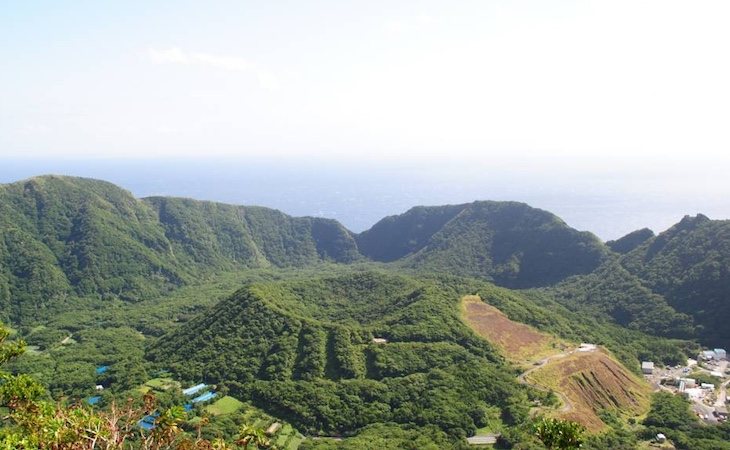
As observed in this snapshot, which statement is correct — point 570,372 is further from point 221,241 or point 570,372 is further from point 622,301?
point 221,241

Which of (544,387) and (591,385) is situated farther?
(591,385)

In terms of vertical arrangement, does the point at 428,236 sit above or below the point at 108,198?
below

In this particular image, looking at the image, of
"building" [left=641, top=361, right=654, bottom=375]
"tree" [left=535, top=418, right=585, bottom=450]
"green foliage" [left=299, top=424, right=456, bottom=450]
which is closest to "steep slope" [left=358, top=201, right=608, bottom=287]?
"building" [left=641, top=361, right=654, bottom=375]

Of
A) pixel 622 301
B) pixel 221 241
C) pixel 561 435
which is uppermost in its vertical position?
pixel 561 435

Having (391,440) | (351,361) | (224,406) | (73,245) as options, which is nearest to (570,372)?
(351,361)

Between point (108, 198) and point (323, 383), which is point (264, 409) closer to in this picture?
point (323, 383)

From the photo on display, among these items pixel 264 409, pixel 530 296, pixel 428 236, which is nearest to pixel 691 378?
pixel 530 296

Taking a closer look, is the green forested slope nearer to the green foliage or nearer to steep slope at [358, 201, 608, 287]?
the green foliage
